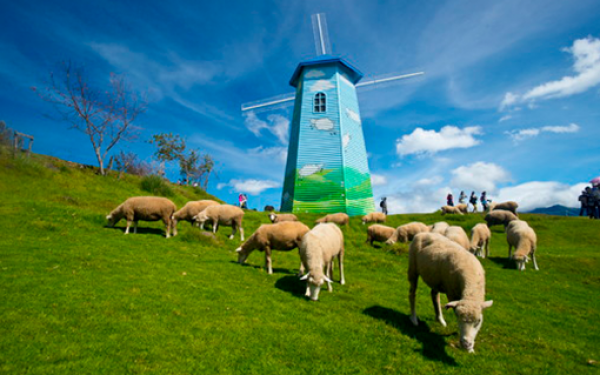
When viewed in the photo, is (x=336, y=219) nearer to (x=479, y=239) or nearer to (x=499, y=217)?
(x=479, y=239)

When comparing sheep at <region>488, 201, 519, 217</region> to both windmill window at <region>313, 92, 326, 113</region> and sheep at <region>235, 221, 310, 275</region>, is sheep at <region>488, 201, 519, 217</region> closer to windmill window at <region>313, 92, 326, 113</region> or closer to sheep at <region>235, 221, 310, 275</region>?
windmill window at <region>313, 92, 326, 113</region>

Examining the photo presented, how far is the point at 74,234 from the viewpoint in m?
15.8

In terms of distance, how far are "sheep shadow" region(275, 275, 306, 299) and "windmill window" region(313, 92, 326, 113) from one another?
34784 millimetres

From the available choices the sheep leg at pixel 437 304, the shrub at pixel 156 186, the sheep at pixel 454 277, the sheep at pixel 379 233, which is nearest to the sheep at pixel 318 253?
the sheep at pixel 454 277

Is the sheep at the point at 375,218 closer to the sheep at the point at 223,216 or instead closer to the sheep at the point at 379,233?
the sheep at the point at 379,233

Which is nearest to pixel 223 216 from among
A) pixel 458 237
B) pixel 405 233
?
pixel 405 233

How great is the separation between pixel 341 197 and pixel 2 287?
35347 millimetres

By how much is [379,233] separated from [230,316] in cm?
1901

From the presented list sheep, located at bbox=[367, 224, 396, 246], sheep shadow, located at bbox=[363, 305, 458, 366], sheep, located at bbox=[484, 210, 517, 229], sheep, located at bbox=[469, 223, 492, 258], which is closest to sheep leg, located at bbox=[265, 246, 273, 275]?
sheep shadow, located at bbox=[363, 305, 458, 366]

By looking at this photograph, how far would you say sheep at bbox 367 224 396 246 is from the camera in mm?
24641

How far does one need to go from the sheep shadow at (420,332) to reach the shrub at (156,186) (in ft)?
87.5

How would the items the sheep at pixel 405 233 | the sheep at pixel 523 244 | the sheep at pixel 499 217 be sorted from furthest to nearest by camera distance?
the sheep at pixel 499 217 < the sheep at pixel 405 233 < the sheep at pixel 523 244

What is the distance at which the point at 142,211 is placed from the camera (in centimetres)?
1852

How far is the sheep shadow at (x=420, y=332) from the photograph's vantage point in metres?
6.58
